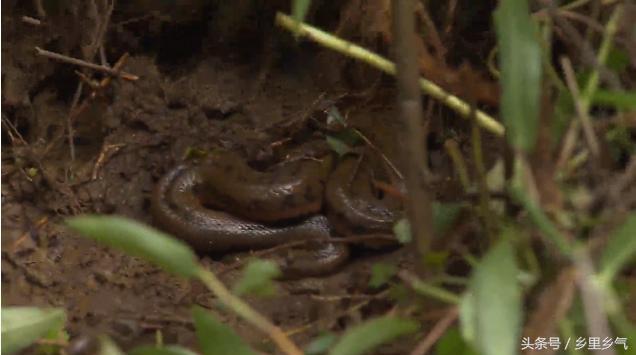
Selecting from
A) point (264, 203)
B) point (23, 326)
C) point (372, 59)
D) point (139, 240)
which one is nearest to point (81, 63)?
point (264, 203)

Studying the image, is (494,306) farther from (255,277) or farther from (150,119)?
(150,119)

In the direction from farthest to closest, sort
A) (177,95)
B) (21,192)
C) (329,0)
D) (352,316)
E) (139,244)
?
(177,95) < (329,0) < (21,192) < (352,316) < (139,244)

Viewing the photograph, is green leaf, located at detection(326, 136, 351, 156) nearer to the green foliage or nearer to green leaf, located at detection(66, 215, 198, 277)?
the green foliage

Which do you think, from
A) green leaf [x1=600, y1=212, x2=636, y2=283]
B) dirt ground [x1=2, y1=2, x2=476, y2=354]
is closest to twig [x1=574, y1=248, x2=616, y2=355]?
green leaf [x1=600, y1=212, x2=636, y2=283]

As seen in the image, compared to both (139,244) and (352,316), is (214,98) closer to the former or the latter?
(352,316)

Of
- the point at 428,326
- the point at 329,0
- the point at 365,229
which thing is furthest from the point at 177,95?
the point at 428,326
